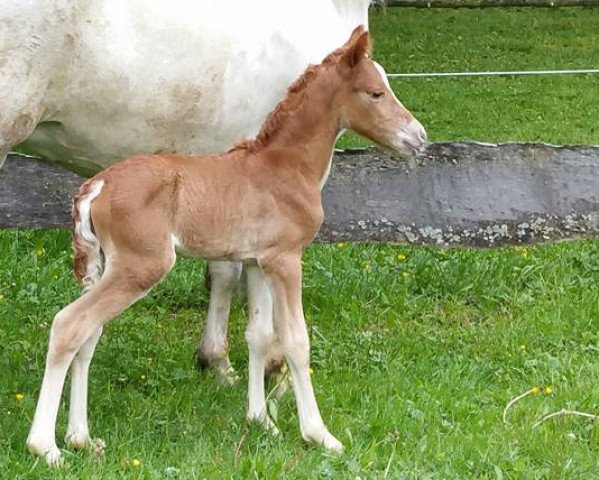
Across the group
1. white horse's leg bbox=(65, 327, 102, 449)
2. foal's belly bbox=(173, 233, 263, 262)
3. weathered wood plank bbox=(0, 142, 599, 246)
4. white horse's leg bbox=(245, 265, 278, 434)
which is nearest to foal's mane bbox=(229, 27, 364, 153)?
foal's belly bbox=(173, 233, 263, 262)

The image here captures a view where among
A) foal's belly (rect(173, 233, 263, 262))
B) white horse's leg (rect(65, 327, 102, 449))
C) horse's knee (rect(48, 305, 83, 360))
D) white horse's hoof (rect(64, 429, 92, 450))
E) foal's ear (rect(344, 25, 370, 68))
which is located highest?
foal's ear (rect(344, 25, 370, 68))

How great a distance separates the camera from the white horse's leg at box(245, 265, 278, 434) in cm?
428

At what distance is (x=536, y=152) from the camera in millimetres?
6164

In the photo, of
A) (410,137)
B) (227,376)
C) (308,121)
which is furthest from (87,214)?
(227,376)

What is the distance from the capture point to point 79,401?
13.0 feet

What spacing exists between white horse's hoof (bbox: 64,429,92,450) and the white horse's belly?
1148mm

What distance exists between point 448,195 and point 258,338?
206cm

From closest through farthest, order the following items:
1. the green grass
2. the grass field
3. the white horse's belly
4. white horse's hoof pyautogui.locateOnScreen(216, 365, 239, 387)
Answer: the grass field → the white horse's belly → white horse's hoof pyautogui.locateOnScreen(216, 365, 239, 387) → the green grass

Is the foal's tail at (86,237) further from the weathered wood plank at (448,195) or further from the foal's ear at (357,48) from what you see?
the weathered wood plank at (448,195)

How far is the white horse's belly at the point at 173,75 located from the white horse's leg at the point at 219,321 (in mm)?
644

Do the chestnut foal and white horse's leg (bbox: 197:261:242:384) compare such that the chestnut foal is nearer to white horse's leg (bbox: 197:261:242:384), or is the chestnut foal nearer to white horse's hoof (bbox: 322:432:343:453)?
white horse's hoof (bbox: 322:432:343:453)

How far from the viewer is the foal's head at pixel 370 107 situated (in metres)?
4.15

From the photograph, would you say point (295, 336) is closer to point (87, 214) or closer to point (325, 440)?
point (325, 440)

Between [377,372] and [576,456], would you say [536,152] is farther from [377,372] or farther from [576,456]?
[576,456]
